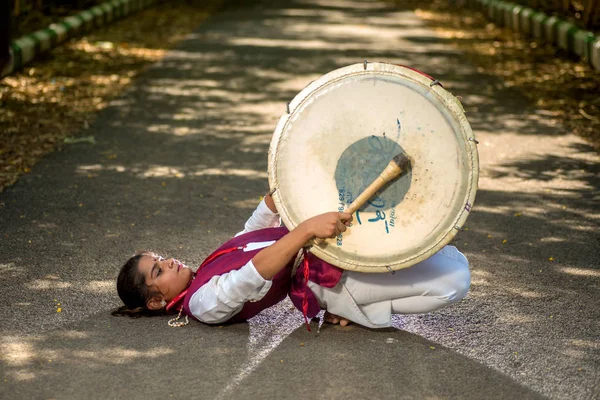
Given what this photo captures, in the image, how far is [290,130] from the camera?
344 cm

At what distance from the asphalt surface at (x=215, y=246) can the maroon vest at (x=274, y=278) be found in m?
0.11

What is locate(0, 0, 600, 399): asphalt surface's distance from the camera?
325cm

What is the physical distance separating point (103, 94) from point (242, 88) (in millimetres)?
1423

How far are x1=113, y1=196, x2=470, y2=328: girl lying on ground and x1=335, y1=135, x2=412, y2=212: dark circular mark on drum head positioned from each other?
142mm

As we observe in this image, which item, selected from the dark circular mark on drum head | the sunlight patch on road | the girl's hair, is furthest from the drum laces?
the sunlight patch on road

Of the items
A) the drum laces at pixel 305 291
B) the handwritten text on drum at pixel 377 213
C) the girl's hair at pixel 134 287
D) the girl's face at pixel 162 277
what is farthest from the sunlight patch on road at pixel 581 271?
the girl's hair at pixel 134 287

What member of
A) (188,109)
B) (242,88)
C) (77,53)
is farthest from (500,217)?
(77,53)

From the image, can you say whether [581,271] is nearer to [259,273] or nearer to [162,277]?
[259,273]

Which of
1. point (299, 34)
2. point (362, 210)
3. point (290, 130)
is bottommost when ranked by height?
point (299, 34)

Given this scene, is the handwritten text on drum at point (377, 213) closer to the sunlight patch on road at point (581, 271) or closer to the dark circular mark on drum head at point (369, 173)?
the dark circular mark on drum head at point (369, 173)

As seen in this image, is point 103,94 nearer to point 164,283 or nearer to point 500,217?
point 500,217

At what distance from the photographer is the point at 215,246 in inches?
185

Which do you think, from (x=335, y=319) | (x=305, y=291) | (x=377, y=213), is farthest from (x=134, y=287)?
(x=377, y=213)

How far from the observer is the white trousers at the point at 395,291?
11.7 ft
